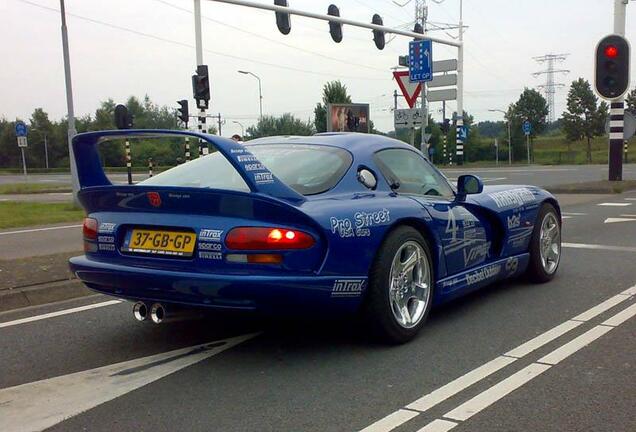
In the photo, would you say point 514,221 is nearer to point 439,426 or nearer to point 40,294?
point 439,426

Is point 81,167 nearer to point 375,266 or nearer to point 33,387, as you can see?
point 33,387

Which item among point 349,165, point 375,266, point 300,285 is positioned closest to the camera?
point 300,285

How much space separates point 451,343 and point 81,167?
2775 millimetres

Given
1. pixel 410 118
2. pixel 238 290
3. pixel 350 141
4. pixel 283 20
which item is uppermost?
pixel 283 20

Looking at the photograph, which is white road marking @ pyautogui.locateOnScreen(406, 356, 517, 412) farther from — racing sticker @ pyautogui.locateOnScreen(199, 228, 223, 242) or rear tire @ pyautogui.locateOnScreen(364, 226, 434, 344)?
racing sticker @ pyautogui.locateOnScreen(199, 228, 223, 242)

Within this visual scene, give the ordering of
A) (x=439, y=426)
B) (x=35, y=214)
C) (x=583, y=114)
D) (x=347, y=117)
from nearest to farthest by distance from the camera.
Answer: (x=439, y=426), (x=35, y=214), (x=347, y=117), (x=583, y=114)

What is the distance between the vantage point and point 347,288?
3982 millimetres

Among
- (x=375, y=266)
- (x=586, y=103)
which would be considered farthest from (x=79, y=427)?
(x=586, y=103)

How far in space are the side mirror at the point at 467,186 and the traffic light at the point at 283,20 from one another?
15.1 metres

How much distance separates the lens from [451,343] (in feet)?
14.5

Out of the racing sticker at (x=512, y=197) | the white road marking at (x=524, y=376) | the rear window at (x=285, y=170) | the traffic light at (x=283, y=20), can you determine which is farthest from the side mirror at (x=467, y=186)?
the traffic light at (x=283, y=20)

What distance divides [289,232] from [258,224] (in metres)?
0.18

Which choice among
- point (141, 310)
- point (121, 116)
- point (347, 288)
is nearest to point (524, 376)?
point (347, 288)

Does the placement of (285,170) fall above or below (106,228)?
above
